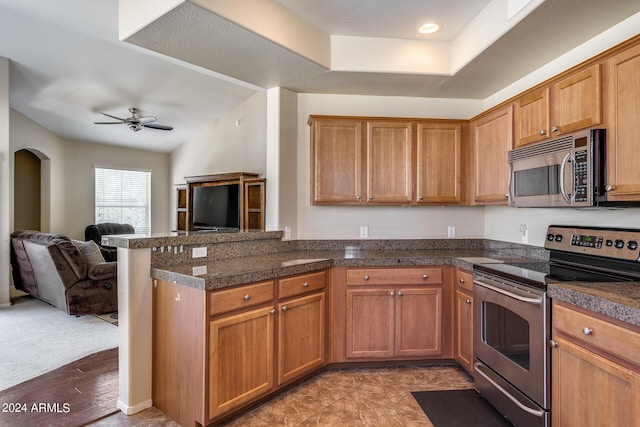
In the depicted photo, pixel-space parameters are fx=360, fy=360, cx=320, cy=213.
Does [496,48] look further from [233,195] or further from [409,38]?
[233,195]

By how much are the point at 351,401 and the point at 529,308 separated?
128cm

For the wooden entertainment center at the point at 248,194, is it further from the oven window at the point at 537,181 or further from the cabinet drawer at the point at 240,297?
the oven window at the point at 537,181

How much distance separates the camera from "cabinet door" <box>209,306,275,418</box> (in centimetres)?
201

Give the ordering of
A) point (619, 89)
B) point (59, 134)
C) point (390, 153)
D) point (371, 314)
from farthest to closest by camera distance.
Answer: point (59, 134)
point (390, 153)
point (371, 314)
point (619, 89)

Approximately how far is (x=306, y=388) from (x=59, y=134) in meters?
6.89

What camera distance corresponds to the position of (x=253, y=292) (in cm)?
221

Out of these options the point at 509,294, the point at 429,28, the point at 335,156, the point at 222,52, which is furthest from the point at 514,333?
the point at 222,52

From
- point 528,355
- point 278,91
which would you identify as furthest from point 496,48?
point 528,355

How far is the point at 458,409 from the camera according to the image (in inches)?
91.8

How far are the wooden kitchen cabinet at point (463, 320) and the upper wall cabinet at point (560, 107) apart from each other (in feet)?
3.58

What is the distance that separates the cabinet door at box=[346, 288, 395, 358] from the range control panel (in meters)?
1.22

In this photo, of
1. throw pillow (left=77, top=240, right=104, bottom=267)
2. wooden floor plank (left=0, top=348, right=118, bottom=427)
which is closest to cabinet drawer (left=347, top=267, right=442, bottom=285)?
wooden floor plank (left=0, top=348, right=118, bottom=427)

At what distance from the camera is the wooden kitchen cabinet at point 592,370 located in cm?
142

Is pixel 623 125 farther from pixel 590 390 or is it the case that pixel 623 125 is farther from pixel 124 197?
pixel 124 197
